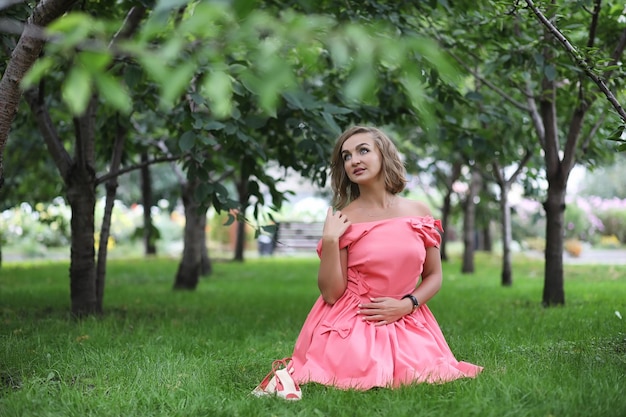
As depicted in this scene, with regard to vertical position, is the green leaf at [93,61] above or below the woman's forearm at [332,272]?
above

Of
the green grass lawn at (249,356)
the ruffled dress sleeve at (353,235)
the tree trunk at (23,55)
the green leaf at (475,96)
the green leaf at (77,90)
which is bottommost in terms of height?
the green grass lawn at (249,356)

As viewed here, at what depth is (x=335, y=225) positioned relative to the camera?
11.3 feet

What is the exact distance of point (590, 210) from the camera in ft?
70.9

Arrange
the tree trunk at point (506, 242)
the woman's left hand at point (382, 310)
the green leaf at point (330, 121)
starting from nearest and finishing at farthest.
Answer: the woman's left hand at point (382, 310) → the green leaf at point (330, 121) → the tree trunk at point (506, 242)

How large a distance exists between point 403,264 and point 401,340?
0.39 metres

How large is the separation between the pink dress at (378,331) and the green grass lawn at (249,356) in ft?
0.45

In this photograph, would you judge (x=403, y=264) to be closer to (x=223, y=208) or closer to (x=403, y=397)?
(x=403, y=397)

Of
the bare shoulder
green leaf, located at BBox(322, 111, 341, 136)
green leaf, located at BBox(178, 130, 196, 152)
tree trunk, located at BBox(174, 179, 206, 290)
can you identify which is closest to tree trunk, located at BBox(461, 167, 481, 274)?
tree trunk, located at BBox(174, 179, 206, 290)

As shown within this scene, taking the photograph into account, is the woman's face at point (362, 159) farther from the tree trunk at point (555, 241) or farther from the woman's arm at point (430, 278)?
the tree trunk at point (555, 241)

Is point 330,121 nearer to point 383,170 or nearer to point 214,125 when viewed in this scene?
point 214,125

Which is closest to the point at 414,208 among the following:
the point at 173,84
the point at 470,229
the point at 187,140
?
the point at 187,140

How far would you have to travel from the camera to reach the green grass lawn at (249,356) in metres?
2.92

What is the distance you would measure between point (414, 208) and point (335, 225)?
49cm

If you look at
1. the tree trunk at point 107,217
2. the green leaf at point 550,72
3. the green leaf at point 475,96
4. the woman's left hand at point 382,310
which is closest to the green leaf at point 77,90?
the woman's left hand at point 382,310
